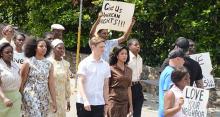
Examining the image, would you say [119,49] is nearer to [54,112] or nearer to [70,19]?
[54,112]

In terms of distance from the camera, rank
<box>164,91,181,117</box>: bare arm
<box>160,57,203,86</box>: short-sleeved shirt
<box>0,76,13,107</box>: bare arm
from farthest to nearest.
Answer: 1. <box>160,57,203,86</box>: short-sleeved shirt
2. <box>0,76,13,107</box>: bare arm
3. <box>164,91,181,117</box>: bare arm

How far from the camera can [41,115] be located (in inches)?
304

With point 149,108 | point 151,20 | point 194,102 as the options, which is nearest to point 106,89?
point 194,102

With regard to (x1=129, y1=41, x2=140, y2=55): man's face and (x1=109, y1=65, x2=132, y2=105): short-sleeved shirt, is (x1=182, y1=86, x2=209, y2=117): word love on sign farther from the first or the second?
(x1=129, y1=41, x2=140, y2=55): man's face

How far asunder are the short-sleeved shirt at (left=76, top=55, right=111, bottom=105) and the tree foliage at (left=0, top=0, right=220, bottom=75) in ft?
25.1

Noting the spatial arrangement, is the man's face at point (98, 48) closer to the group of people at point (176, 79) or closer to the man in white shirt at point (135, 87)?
the group of people at point (176, 79)

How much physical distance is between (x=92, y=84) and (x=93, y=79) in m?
0.07

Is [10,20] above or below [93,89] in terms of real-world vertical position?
above

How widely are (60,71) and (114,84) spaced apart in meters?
0.80

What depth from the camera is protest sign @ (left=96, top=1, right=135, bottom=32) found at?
10.4 metres

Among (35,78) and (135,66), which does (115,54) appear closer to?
(35,78)

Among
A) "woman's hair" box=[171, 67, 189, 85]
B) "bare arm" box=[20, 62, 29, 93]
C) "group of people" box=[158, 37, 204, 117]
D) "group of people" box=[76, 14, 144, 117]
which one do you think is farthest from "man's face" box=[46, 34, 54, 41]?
"woman's hair" box=[171, 67, 189, 85]

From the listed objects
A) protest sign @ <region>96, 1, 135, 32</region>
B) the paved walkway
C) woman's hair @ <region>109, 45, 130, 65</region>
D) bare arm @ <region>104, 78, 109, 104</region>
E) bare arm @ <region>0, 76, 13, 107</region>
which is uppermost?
protest sign @ <region>96, 1, 135, 32</region>

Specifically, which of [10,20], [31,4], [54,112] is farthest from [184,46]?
[10,20]
